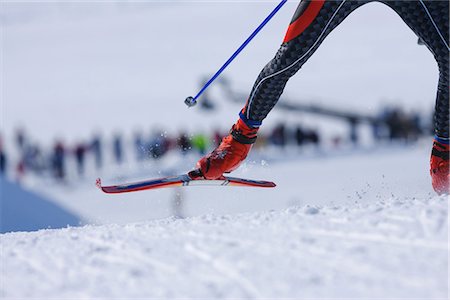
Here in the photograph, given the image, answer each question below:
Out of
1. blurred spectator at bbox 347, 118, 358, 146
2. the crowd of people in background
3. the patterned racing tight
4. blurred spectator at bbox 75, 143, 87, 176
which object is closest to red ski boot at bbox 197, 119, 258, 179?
the patterned racing tight

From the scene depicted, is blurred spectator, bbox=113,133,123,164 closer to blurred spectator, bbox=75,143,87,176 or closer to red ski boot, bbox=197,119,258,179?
blurred spectator, bbox=75,143,87,176

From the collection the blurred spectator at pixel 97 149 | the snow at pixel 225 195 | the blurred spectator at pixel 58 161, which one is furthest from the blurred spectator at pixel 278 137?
the blurred spectator at pixel 58 161

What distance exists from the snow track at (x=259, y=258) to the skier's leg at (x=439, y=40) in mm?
921

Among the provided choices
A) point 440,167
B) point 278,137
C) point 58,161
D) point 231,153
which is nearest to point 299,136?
point 278,137

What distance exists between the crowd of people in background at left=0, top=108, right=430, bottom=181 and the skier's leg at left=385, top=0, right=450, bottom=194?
10.9 metres

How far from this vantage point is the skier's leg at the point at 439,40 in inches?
142

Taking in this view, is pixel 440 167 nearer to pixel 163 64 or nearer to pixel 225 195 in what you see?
pixel 225 195

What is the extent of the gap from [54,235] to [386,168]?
11.7m

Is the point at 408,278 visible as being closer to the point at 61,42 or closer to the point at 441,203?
the point at 441,203

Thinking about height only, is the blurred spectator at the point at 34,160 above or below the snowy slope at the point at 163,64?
below

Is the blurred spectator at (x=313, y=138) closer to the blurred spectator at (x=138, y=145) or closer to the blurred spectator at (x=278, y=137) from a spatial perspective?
the blurred spectator at (x=278, y=137)

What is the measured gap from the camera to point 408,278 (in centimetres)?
221

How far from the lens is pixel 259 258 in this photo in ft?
8.17

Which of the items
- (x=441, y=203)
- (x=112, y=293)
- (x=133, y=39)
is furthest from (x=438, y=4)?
(x=133, y=39)
